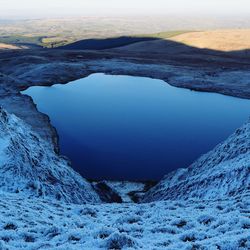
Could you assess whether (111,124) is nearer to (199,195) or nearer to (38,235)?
(199,195)

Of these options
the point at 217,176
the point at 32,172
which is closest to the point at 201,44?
the point at 217,176

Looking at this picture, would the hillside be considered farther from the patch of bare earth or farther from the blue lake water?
the blue lake water

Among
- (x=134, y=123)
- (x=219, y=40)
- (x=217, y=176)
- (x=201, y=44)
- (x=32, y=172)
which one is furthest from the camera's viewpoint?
(x=219, y=40)

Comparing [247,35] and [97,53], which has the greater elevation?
[247,35]

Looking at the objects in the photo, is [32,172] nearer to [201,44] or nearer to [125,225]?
[125,225]

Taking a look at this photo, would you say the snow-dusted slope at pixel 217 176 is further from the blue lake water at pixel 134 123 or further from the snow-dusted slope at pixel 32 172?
the blue lake water at pixel 134 123

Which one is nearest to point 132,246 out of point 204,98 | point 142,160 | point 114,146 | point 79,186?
point 79,186
